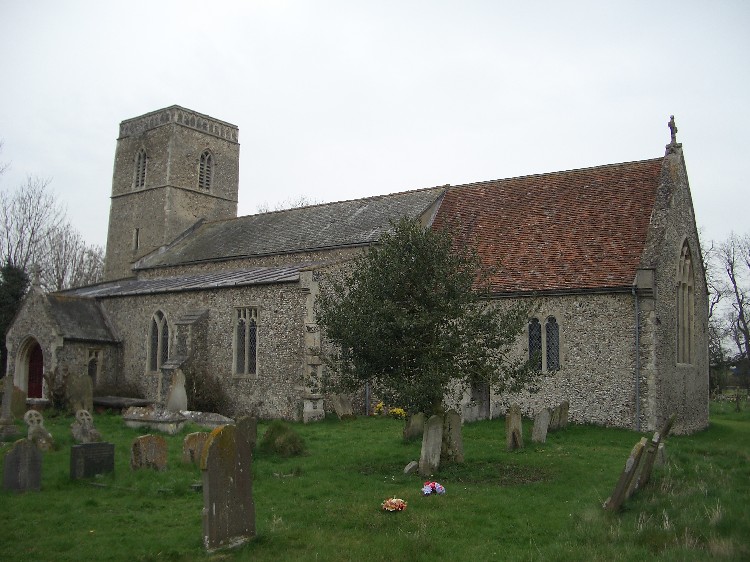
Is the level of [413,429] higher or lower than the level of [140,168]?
lower

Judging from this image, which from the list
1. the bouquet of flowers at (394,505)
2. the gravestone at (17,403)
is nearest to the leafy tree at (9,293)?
the gravestone at (17,403)

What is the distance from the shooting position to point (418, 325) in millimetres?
11805

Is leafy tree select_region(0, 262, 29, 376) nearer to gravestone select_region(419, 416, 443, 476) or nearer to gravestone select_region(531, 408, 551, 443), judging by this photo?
gravestone select_region(531, 408, 551, 443)

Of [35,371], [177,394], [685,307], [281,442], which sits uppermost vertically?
[685,307]

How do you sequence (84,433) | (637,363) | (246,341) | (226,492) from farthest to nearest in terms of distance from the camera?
(246,341), (637,363), (84,433), (226,492)

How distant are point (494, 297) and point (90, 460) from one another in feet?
38.6

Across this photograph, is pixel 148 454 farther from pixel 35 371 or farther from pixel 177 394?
pixel 35 371

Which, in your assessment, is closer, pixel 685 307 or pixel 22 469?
pixel 22 469

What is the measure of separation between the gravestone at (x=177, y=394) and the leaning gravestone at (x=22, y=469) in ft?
30.1

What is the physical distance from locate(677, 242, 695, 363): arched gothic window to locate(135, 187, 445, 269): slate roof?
27.6 feet

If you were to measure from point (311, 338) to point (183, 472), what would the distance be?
818 centimetres

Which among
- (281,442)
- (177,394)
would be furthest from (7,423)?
(281,442)

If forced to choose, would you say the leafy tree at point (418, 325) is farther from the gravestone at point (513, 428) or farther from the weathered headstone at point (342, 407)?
the weathered headstone at point (342, 407)

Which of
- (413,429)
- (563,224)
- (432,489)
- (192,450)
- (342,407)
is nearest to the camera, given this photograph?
(432,489)
